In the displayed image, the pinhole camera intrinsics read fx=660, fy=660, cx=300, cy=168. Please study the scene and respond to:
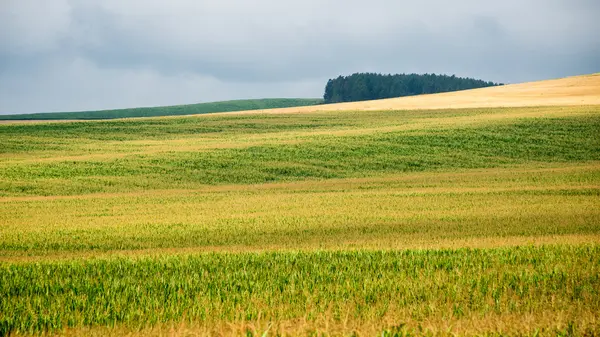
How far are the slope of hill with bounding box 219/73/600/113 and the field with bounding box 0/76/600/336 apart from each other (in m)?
16.9

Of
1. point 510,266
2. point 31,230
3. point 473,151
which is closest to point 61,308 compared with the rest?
point 510,266

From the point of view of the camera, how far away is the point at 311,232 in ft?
64.6

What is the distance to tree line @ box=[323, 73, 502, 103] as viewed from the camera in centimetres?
15650

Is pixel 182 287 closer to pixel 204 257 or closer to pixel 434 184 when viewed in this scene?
pixel 204 257

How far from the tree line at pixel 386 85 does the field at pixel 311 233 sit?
3964 inches

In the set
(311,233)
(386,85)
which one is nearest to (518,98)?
(311,233)

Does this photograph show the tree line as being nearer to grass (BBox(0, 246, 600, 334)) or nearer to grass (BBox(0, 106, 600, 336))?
grass (BBox(0, 106, 600, 336))

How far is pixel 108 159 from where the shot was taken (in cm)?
4412

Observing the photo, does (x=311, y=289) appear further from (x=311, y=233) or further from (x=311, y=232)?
(x=311, y=232)

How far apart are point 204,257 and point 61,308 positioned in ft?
15.5

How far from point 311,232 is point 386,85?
14744 cm

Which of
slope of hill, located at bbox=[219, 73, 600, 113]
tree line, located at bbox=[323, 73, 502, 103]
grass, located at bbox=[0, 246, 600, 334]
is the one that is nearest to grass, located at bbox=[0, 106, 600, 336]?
grass, located at bbox=[0, 246, 600, 334]

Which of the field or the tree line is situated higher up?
the tree line

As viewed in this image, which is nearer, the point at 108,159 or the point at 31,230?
the point at 31,230
